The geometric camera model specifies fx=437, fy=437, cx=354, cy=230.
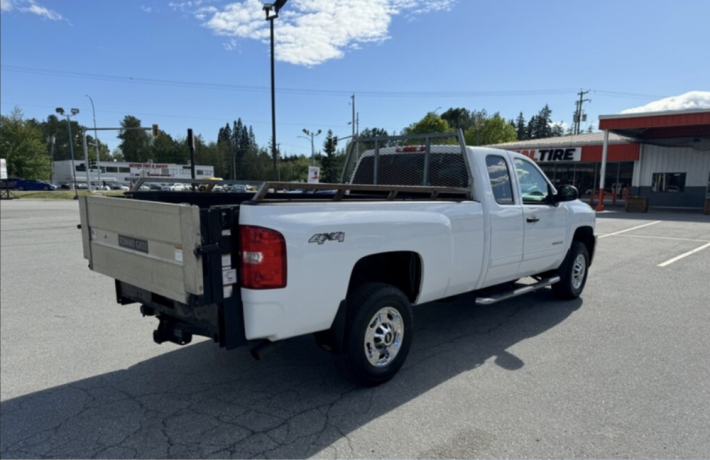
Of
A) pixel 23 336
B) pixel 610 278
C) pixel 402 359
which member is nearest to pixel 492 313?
pixel 402 359

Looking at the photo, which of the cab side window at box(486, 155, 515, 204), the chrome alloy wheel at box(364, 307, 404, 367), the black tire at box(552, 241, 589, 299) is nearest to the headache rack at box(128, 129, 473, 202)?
the cab side window at box(486, 155, 515, 204)

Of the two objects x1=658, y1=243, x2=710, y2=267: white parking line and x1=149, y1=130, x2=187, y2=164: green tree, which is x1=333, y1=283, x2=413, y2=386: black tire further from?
x1=149, y1=130, x2=187, y2=164: green tree

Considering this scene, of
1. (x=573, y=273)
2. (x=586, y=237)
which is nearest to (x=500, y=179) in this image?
(x=573, y=273)

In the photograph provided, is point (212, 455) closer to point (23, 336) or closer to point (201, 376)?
point (201, 376)

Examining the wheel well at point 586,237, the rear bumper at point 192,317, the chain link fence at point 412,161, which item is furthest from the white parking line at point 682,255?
the rear bumper at point 192,317

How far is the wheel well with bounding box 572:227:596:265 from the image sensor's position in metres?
6.29

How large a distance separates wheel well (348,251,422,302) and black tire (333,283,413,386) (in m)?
0.22

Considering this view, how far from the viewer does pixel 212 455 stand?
273 cm

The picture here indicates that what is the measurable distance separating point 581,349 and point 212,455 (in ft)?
11.7

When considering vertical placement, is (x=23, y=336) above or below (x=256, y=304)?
below

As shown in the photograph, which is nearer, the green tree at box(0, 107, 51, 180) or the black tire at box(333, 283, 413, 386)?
→ the black tire at box(333, 283, 413, 386)

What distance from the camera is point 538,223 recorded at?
203 inches

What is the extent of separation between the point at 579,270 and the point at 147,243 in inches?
223

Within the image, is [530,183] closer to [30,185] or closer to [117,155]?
[30,185]
